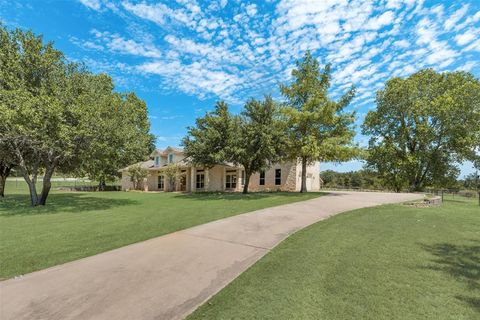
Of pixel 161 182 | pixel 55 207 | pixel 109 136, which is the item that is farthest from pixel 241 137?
pixel 161 182

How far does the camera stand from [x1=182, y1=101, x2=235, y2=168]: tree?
69.9ft

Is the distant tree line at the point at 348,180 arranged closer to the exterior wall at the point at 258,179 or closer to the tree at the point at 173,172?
the exterior wall at the point at 258,179

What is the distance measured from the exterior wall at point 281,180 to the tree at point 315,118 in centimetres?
812

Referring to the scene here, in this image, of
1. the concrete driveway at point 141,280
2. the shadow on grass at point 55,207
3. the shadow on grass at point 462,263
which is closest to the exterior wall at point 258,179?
the shadow on grass at point 55,207

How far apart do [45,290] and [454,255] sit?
7.28m

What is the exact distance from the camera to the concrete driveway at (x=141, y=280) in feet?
11.3

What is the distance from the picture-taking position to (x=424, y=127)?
82.3 ft

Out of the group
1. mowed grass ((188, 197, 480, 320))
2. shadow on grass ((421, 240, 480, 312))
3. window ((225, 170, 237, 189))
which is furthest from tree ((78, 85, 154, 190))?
shadow on grass ((421, 240, 480, 312))

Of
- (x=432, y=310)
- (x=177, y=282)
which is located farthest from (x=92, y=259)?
(x=432, y=310)

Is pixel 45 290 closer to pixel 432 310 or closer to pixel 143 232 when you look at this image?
pixel 143 232

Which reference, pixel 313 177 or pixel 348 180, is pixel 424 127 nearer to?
pixel 313 177

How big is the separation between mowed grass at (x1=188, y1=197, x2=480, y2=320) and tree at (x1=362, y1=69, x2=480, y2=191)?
21.8 m

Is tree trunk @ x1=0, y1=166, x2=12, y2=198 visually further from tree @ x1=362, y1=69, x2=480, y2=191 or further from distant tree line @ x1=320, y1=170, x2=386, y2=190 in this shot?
distant tree line @ x1=320, y1=170, x2=386, y2=190

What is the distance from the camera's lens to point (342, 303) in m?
3.45
